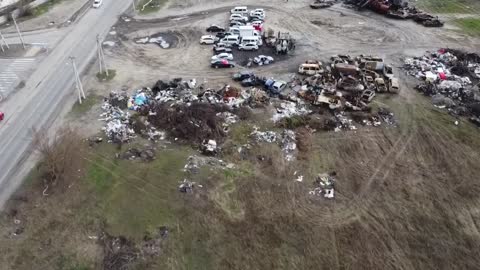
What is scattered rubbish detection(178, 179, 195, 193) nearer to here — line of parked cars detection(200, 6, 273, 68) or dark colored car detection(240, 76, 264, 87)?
dark colored car detection(240, 76, 264, 87)

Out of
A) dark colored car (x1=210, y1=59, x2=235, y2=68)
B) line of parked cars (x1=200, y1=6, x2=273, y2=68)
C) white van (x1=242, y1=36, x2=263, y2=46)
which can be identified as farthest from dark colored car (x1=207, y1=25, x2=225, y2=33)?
dark colored car (x1=210, y1=59, x2=235, y2=68)

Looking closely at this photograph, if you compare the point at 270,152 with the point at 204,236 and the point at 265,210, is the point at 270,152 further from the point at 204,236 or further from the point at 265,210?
the point at 204,236

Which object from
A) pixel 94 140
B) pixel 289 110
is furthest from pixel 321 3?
pixel 94 140

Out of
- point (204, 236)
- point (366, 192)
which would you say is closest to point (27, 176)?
point (204, 236)

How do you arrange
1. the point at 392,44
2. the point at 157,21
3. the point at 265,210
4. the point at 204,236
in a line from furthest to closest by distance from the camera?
the point at 157,21
the point at 392,44
the point at 265,210
the point at 204,236

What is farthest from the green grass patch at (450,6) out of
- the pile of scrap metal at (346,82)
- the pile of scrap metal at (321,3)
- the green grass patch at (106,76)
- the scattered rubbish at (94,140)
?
the scattered rubbish at (94,140)

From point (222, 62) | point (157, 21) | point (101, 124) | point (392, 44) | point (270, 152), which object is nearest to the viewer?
point (270, 152)

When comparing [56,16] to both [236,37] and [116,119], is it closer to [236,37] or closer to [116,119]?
[236,37]
